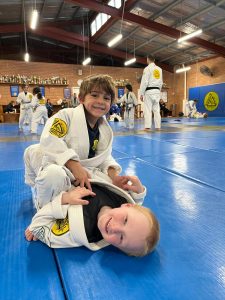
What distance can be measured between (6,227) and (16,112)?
15.1m

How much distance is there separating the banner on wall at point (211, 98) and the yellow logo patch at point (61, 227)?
50.2ft

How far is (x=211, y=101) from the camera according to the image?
1559 cm

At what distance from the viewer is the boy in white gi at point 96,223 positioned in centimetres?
105

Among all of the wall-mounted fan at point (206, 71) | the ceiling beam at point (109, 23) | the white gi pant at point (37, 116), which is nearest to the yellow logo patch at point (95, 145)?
the white gi pant at point (37, 116)

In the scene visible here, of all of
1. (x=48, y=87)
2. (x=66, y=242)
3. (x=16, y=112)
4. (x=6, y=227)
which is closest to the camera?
(x=66, y=242)

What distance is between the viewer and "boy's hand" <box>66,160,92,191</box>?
4.57 feet

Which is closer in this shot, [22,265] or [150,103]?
[22,265]

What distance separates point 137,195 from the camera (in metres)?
1.49

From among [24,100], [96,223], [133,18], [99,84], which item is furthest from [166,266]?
[133,18]

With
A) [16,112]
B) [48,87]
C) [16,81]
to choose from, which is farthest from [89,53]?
[16,112]

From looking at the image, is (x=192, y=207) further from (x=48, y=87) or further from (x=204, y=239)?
(x=48, y=87)

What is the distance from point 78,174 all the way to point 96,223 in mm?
316

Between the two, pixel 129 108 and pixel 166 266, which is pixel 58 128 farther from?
pixel 129 108

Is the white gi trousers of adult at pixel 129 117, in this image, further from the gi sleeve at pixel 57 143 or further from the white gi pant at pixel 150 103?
the gi sleeve at pixel 57 143
